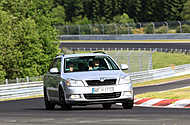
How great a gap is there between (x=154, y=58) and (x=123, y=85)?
3979 cm

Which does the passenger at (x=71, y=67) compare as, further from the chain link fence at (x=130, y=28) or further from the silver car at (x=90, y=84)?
the chain link fence at (x=130, y=28)

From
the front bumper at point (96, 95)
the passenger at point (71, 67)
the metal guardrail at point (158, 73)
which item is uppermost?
the passenger at point (71, 67)

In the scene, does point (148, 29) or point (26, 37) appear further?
point (148, 29)

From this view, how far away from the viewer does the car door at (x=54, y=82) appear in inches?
608

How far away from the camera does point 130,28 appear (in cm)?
7062

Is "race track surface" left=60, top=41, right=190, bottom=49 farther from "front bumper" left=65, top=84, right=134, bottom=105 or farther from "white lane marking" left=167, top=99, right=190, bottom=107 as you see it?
"front bumper" left=65, top=84, right=134, bottom=105

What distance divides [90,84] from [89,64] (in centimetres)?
118

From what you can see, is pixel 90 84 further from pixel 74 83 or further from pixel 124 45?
pixel 124 45

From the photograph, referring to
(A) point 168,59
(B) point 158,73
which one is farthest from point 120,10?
(B) point 158,73

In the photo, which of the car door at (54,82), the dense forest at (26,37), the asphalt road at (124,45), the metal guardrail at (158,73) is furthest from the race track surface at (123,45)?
the car door at (54,82)

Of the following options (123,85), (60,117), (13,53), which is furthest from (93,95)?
(13,53)

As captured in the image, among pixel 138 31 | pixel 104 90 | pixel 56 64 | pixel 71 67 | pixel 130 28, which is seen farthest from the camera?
pixel 138 31

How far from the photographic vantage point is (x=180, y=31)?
64312mm

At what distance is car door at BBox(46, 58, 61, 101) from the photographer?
15.5 meters
